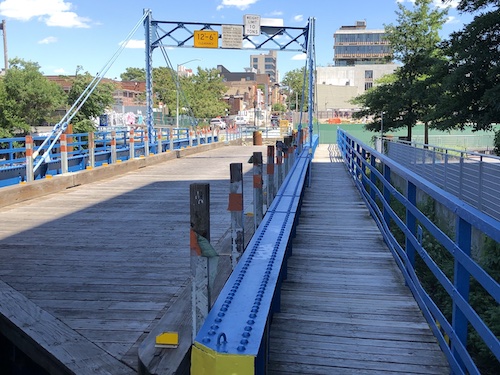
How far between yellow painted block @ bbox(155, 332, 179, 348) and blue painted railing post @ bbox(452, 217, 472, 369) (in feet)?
5.81

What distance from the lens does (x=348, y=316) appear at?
5.04m

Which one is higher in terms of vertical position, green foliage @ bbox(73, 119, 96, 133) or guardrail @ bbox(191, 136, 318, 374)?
green foliage @ bbox(73, 119, 96, 133)

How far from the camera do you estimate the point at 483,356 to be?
16.6 feet

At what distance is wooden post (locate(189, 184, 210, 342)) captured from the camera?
3.17 meters

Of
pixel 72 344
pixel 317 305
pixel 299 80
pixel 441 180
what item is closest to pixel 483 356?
pixel 317 305

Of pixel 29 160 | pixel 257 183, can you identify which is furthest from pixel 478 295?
pixel 29 160

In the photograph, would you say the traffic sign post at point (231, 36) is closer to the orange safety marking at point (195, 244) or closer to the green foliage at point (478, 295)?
the green foliage at point (478, 295)

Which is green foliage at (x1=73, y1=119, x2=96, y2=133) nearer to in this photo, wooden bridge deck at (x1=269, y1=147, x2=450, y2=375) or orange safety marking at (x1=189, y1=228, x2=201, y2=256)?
wooden bridge deck at (x1=269, y1=147, x2=450, y2=375)

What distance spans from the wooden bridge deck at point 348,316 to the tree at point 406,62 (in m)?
22.5

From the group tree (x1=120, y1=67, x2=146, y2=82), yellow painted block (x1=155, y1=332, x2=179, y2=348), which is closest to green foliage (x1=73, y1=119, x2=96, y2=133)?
yellow painted block (x1=155, y1=332, x2=179, y2=348)

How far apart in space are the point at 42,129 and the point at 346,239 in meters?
43.7

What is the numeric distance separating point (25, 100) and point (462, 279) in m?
47.6

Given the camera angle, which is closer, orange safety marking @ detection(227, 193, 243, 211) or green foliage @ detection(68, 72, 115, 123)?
orange safety marking @ detection(227, 193, 243, 211)

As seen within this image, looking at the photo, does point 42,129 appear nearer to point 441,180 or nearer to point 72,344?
point 441,180
